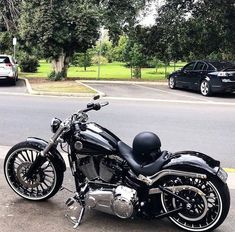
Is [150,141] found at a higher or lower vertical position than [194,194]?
higher

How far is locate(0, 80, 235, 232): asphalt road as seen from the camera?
4312mm

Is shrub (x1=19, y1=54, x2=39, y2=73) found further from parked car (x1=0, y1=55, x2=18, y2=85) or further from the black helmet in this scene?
the black helmet

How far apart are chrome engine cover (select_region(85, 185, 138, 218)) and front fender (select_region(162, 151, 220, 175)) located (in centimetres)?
42

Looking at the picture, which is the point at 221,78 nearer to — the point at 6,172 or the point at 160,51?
the point at 160,51

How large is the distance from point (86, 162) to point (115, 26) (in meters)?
20.0

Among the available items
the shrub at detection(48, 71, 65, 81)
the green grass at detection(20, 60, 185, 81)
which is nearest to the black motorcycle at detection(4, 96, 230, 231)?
the shrub at detection(48, 71, 65, 81)

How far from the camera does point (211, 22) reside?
968 inches

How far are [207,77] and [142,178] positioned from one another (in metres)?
14.0

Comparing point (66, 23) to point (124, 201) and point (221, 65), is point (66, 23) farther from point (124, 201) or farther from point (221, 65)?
point (124, 201)

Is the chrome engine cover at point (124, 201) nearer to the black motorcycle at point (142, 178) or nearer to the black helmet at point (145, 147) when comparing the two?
the black motorcycle at point (142, 178)

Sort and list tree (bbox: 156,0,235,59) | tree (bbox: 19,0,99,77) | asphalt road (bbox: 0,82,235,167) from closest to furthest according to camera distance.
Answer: asphalt road (bbox: 0,82,235,167)
tree (bbox: 19,0,99,77)
tree (bbox: 156,0,235,59)

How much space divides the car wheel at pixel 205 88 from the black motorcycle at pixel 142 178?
13314 millimetres

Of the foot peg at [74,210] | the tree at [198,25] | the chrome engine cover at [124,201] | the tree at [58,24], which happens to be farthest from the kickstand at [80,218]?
the tree at [198,25]

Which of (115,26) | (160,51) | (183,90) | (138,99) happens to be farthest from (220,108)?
(160,51)
